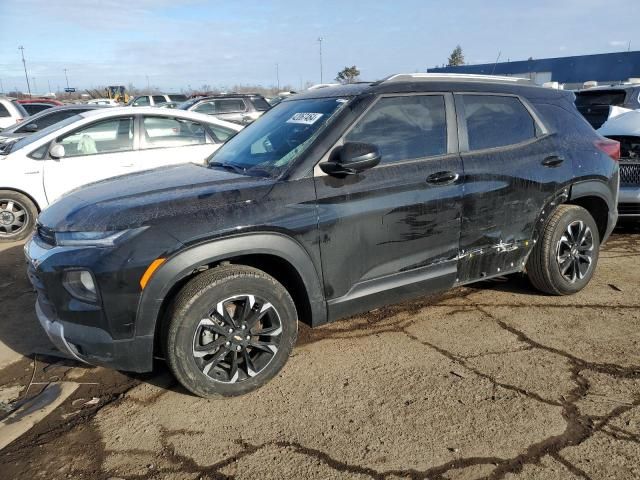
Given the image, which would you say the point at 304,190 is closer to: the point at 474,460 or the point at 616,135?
the point at 474,460

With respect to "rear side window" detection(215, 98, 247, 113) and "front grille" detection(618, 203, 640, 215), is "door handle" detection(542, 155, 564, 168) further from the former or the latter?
"rear side window" detection(215, 98, 247, 113)

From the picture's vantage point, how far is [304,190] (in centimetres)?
308

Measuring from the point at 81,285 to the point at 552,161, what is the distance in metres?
3.45

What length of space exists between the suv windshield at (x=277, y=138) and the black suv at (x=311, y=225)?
2cm

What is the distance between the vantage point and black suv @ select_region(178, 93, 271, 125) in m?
15.3

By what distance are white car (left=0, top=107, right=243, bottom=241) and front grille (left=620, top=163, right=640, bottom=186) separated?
5.01 m

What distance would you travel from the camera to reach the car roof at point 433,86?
354 centimetres

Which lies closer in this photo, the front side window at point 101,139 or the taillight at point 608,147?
the taillight at point 608,147

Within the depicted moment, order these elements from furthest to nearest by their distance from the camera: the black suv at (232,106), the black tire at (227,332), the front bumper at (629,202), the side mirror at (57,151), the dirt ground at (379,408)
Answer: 1. the black suv at (232,106)
2. the side mirror at (57,151)
3. the front bumper at (629,202)
4. the black tire at (227,332)
5. the dirt ground at (379,408)

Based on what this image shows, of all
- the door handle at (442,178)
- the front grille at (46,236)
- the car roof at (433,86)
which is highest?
the car roof at (433,86)

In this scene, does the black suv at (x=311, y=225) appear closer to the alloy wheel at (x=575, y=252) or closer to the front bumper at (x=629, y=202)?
the alloy wheel at (x=575, y=252)

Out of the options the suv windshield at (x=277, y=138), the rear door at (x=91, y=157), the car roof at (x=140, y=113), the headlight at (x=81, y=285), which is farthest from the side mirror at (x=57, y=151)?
the headlight at (x=81, y=285)

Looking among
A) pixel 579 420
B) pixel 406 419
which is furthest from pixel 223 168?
pixel 579 420

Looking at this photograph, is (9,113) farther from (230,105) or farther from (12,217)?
(12,217)
